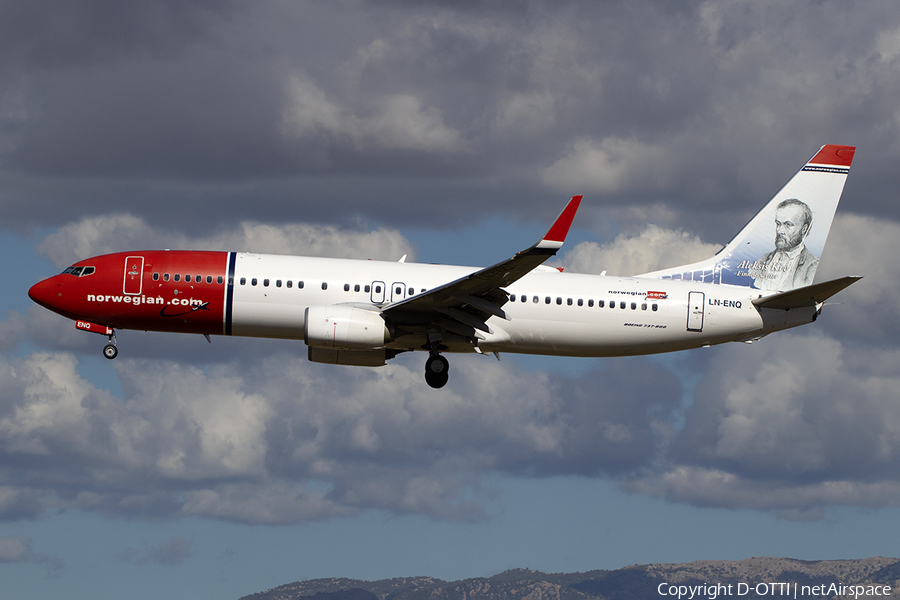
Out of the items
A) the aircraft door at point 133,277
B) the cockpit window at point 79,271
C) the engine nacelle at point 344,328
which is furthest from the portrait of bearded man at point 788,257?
the cockpit window at point 79,271

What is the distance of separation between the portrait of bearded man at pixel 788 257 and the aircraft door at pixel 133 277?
28094mm

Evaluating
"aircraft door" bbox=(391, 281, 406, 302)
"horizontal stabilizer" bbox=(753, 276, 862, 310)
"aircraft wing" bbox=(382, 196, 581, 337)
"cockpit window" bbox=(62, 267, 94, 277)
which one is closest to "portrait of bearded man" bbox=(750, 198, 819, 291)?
"horizontal stabilizer" bbox=(753, 276, 862, 310)

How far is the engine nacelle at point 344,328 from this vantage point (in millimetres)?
42188

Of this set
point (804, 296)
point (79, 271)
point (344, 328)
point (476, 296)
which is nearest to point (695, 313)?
point (804, 296)

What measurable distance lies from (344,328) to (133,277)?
9.63 meters

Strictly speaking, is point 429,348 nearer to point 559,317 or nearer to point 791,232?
point 559,317

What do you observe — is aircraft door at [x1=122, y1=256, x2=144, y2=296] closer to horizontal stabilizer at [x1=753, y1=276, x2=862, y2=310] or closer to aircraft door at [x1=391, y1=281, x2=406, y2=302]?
aircraft door at [x1=391, y1=281, x2=406, y2=302]

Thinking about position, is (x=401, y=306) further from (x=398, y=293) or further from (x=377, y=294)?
(x=377, y=294)

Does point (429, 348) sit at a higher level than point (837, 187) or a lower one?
lower

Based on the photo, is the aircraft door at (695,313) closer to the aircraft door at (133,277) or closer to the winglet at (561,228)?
the winglet at (561,228)

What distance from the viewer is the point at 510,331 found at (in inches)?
1770

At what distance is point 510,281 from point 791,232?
1800 cm

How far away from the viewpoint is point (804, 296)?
149 ft

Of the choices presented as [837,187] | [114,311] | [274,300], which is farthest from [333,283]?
[837,187]
